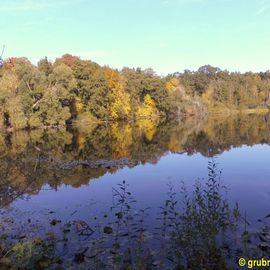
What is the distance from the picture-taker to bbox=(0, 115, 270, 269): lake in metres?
12.1

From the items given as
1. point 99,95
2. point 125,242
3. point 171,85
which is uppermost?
point 171,85

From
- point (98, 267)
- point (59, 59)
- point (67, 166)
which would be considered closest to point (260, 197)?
point (98, 267)

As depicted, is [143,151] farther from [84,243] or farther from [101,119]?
[101,119]

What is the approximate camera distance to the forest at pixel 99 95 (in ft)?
184

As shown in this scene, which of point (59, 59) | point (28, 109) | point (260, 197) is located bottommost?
point (260, 197)

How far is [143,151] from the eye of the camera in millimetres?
31094

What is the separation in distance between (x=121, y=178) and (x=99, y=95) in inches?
2079

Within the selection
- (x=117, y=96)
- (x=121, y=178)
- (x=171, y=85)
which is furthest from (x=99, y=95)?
(x=121, y=178)

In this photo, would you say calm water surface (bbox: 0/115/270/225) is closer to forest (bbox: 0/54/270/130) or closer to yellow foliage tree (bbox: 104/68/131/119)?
forest (bbox: 0/54/270/130)

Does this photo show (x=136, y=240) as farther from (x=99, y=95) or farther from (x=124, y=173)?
(x=99, y=95)

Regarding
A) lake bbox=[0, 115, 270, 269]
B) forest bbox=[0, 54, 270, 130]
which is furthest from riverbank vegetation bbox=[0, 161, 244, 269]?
forest bbox=[0, 54, 270, 130]

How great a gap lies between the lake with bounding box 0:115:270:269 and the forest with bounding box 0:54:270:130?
1987cm

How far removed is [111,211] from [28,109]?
154ft

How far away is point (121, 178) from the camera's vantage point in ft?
65.9
